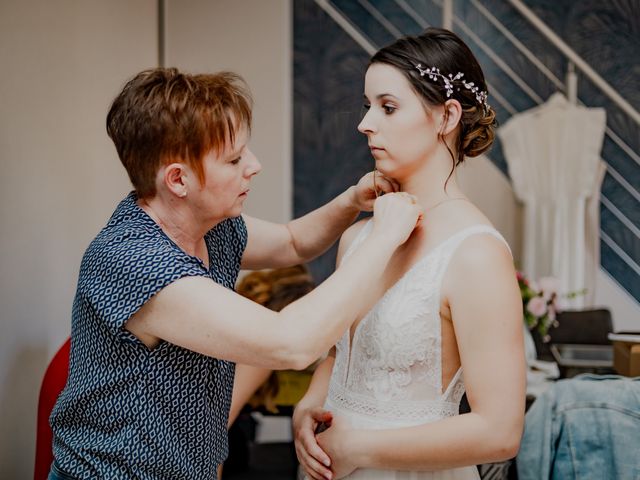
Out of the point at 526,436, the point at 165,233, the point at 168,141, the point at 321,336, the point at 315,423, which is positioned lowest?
the point at 526,436

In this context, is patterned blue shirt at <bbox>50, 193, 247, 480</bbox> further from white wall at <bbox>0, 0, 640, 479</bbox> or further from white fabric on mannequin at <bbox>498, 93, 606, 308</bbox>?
white fabric on mannequin at <bbox>498, 93, 606, 308</bbox>

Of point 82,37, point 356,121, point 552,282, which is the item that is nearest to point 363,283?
point 82,37

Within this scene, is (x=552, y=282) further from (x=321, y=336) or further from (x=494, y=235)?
(x=321, y=336)

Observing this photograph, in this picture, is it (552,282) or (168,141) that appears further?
(552,282)

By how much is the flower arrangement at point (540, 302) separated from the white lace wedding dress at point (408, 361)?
1913 millimetres

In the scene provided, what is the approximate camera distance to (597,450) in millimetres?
1799

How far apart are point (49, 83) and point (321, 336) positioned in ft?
4.45

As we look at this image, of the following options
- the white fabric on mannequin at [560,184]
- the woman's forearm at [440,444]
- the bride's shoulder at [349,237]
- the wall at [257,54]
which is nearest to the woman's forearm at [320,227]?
the bride's shoulder at [349,237]

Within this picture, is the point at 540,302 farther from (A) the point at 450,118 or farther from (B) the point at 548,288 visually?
(A) the point at 450,118

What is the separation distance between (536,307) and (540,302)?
0.03 meters

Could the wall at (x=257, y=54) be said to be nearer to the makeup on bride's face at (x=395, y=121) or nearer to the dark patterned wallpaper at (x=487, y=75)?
the dark patterned wallpaper at (x=487, y=75)

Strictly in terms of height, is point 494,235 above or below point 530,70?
below

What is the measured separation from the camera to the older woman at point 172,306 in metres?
1.28

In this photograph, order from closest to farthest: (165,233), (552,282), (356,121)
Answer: (165,233) < (552,282) < (356,121)
